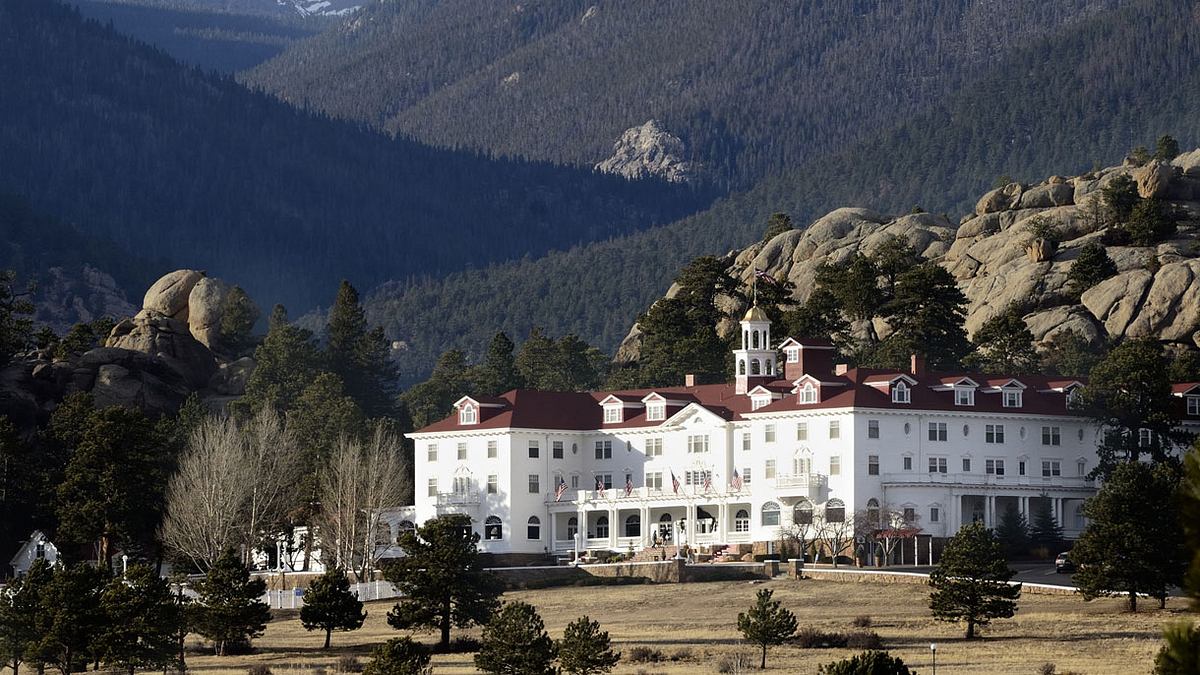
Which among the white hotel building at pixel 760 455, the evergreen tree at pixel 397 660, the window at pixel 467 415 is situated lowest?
the evergreen tree at pixel 397 660

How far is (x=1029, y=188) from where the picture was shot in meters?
189

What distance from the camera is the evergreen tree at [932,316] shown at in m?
156

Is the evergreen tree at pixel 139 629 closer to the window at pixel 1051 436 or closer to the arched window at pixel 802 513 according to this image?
the arched window at pixel 802 513

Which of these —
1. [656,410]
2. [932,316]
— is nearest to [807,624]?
[656,410]

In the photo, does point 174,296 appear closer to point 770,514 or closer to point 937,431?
point 770,514

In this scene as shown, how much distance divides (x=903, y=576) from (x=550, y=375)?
254 ft

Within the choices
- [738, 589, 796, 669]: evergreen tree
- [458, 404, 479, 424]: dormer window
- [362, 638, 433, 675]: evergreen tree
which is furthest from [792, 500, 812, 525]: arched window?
[362, 638, 433, 675]: evergreen tree

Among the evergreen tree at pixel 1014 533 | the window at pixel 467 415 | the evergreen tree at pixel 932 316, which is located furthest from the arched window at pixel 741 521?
the evergreen tree at pixel 932 316

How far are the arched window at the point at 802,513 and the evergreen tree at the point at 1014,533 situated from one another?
33.9 feet

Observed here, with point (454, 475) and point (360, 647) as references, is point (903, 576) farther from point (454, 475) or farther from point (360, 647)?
point (454, 475)

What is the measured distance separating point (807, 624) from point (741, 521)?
34989mm

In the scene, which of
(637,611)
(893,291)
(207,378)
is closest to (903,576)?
(637,611)

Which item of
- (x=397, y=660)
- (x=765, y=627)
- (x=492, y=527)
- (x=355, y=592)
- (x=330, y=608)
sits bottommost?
(x=397, y=660)

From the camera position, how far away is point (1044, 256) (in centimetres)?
16638
